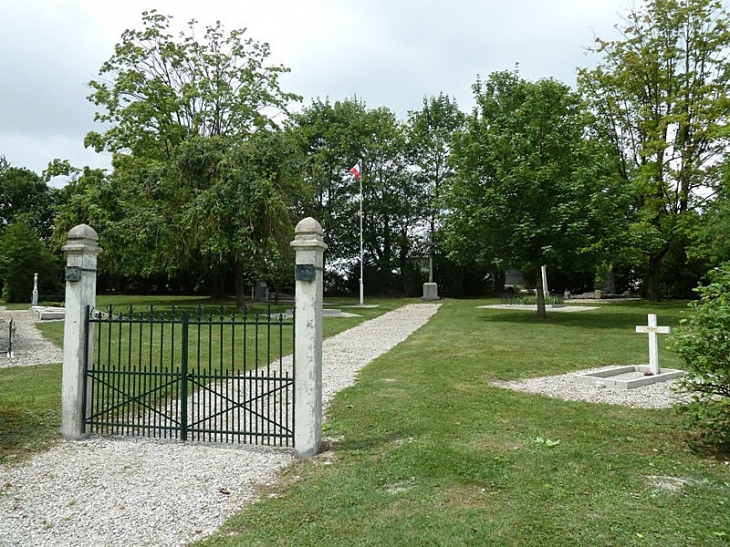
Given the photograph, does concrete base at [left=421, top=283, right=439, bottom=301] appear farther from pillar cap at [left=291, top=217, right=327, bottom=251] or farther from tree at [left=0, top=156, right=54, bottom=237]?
tree at [left=0, top=156, right=54, bottom=237]

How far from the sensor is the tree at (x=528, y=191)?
17641 millimetres

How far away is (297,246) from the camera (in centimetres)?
543

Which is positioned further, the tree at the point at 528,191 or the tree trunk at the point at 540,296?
the tree trunk at the point at 540,296

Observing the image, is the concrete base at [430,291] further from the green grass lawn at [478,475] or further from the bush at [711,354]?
the bush at [711,354]

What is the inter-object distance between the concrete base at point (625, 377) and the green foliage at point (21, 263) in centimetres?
3476

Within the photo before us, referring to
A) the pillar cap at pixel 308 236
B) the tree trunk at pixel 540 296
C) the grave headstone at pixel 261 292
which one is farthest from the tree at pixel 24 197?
the pillar cap at pixel 308 236

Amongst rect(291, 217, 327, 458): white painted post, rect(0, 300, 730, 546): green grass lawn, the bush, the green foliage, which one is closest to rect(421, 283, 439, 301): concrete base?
the green foliage

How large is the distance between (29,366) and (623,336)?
14763mm

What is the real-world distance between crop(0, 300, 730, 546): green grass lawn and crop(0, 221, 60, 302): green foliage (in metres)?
29.2

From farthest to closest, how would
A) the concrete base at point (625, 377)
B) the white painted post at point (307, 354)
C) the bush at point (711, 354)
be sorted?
the concrete base at point (625, 377)
the white painted post at point (307, 354)
the bush at point (711, 354)

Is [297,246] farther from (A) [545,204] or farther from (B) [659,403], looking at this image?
(A) [545,204]

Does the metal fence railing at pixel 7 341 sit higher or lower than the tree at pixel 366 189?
lower

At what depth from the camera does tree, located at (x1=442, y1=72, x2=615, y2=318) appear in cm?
1764

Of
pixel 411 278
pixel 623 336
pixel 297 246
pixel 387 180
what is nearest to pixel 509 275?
pixel 411 278
